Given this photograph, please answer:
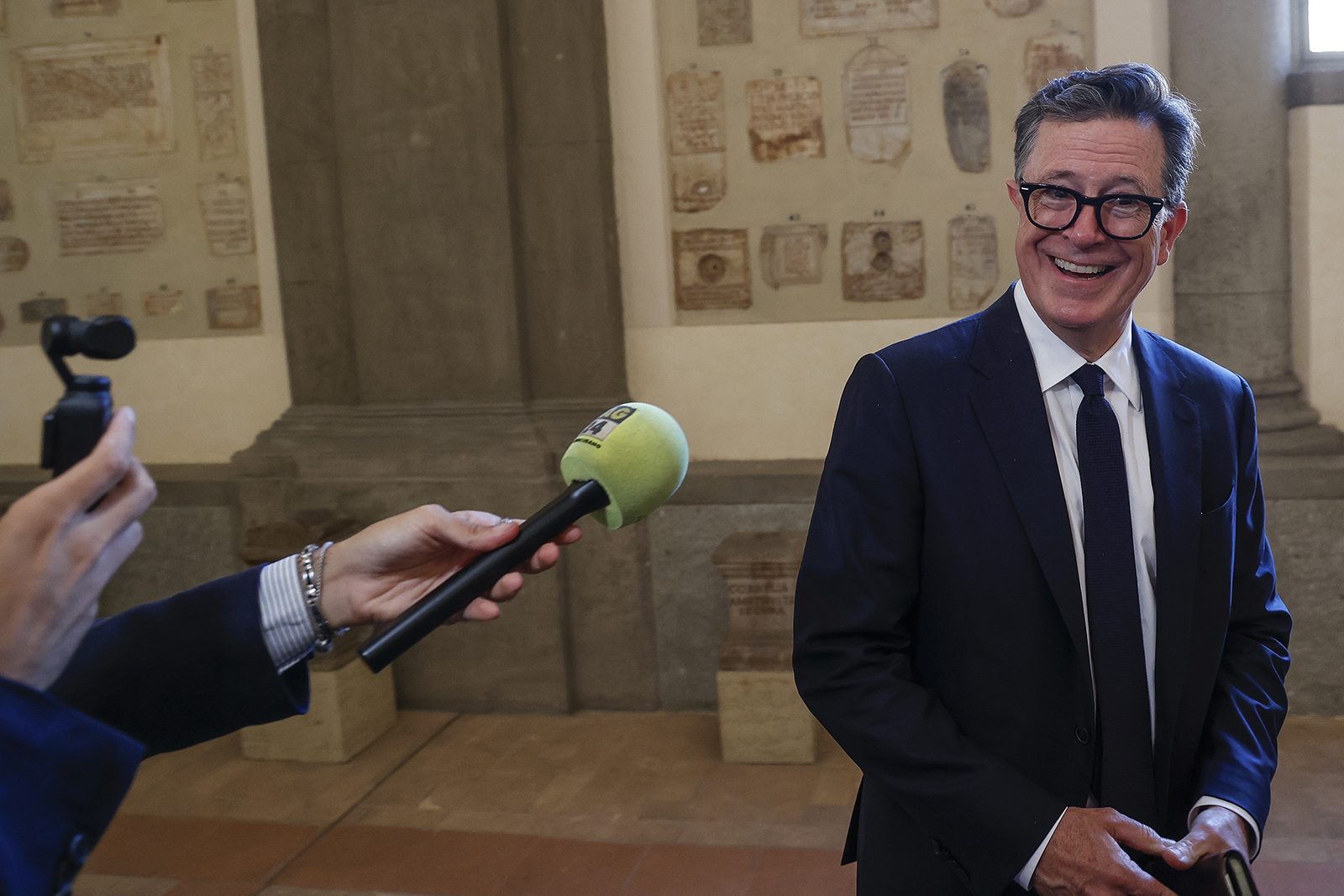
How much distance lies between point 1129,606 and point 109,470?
1.40 meters

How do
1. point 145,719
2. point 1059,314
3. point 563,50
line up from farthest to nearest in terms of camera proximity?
point 563,50
point 1059,314
point 145,719

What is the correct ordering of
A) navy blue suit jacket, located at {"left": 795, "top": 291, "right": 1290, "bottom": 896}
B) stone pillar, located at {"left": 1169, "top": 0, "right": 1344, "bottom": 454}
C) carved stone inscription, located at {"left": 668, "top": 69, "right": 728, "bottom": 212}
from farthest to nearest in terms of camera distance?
carved stone inscription, located at {"left": 668, "top": 69, "right": 728, "bottom": 212} → stone pillar, located at {"left": 1169, "top": 0, "right": 1344, "bottom": 454} → navy blue suit jacket, located at {"left": 795, "top": 291, "right": 1290, "bottom": 896}

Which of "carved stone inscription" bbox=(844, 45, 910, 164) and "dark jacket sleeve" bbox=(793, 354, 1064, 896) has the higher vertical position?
"carved stone inscription" bbox=(844, 45, 910, 164)

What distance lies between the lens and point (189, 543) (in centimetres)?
546

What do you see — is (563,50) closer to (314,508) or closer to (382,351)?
(382,351)

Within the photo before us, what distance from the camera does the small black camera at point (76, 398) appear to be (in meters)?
1.07

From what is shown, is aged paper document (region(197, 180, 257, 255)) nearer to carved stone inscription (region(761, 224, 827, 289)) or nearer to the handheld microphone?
Result: carved stone inscription (region(761, 224, 827, 289))

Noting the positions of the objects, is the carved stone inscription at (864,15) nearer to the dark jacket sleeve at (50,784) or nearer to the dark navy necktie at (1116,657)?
the dark navy necktie at (1116,657)

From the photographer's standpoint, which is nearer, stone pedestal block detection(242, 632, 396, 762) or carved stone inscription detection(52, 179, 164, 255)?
stone pedestal block detection(242, 632, 396, 762)

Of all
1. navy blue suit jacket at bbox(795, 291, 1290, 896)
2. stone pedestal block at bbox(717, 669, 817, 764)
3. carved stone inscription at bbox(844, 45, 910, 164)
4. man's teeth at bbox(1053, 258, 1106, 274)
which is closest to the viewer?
navy blue suit jacket at bbox(795, 291, 1290, 896)

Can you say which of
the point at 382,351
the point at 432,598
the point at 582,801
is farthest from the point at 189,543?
the point at 432,598

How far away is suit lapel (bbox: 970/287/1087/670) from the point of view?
177cm

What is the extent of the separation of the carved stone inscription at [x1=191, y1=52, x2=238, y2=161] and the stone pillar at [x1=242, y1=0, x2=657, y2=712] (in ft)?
1.09

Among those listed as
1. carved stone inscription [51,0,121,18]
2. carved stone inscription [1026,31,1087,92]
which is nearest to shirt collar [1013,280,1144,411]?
carved stone inscription [1026,31,1087,92]
